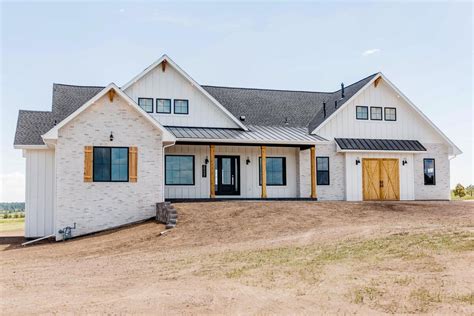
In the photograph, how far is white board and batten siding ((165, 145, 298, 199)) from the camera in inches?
936

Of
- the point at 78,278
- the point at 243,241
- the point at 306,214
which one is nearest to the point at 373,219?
the point at 306,214

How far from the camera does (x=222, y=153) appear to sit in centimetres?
2466

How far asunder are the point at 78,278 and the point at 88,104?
10.6 m

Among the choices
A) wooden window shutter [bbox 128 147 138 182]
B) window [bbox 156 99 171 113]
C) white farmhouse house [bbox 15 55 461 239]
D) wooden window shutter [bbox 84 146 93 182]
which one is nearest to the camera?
wooden window shutter [bbox 84 146 93 182]

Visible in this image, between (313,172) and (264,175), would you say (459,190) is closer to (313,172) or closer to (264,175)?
(313,172)

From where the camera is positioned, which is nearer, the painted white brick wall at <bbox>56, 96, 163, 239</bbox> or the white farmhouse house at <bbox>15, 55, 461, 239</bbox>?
the painted white brick wall at <bbox>56, 96, 163, 239</bbox>

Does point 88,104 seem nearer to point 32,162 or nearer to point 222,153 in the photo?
point 32,162

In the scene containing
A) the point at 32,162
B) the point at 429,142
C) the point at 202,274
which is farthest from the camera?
the point at 429,142

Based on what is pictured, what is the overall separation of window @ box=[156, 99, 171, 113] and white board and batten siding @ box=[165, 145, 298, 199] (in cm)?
172

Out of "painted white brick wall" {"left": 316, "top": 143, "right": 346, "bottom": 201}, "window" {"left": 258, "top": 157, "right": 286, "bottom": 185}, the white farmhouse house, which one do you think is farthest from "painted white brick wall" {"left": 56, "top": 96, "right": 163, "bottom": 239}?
"painted white brick wall" {"left": 316, "top": 143, "right": 346, "bottom": 201}

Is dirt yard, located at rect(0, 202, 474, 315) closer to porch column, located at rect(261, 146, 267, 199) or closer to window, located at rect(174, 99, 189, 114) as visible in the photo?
porch column, located at rect(261, 146, 267, 199)

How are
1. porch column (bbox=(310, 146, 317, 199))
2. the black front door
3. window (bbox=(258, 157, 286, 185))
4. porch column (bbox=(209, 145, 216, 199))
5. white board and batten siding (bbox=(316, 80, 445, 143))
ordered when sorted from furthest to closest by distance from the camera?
white board and batten siding (bbox=(316, 80, 445, 143)) < window (bbox=(258, 157, 286, 185)) < the black front door < porch column (bbox=(310, 146, 317, 199)) < porch column (bbox=(209, 145, 216, 199))

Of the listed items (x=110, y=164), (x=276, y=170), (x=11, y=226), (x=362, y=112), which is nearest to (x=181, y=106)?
(x=110, y=164)

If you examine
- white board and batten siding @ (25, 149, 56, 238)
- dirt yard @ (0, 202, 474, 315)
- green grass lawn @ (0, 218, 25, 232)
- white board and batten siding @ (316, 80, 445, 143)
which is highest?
white board and batten siding @ (316, 80, 445, 143)
